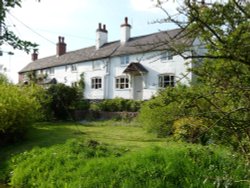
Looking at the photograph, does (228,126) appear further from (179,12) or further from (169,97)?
(179,12)

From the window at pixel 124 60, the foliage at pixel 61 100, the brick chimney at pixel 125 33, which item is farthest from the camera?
the brick chimney at pixel 125 33

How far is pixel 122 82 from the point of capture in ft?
121

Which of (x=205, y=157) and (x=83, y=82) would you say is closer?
(x=205, y=157)

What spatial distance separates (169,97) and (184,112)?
0.68 feet

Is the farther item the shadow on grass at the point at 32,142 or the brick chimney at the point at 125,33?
the brick chimney at the point at 125,33

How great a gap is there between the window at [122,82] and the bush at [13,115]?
20.8 m

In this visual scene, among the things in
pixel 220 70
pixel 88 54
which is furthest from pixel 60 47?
pixel 220 70

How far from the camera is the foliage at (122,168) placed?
805 centimetres

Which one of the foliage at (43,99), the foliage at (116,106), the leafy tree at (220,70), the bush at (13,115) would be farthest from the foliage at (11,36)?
the foliage at (116,106)

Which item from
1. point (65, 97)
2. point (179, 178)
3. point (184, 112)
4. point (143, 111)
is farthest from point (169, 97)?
point (65, 97)

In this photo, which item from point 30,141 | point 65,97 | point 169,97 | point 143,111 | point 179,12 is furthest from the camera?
point 65,97

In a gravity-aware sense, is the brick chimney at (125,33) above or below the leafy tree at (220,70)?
above

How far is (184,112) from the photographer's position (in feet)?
10.9

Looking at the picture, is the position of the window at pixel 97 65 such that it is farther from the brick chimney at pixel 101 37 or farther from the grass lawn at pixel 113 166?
the grass lawn at pixel 113 166
